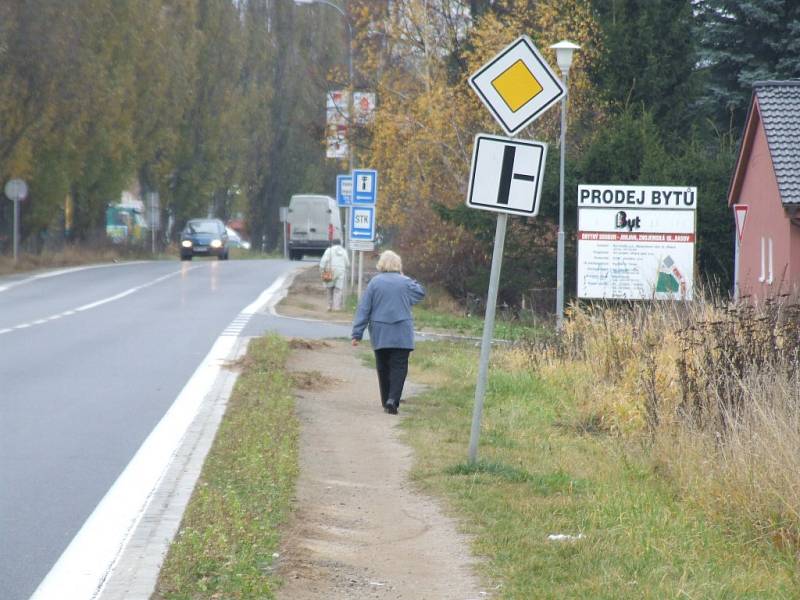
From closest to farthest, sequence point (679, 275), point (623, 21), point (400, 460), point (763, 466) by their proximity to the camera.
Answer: point (763, 466), point (400, 460), point (679, 275), point (623, 21)

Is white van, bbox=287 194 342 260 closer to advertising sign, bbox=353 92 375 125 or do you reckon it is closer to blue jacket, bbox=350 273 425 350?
advertising sign, bbox=353 92 375 125

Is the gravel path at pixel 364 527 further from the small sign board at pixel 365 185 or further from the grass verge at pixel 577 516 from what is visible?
the small sign board at pixel 365 185

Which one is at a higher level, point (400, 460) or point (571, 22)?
point (571, 22)

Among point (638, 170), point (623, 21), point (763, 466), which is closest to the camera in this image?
point (763, 466)

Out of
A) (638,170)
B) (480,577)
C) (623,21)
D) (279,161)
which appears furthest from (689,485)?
(279,161)

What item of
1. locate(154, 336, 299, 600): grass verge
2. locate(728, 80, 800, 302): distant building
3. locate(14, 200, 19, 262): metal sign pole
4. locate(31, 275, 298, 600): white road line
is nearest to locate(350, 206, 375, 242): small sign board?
locate(728, 80, 800, 302): distant building

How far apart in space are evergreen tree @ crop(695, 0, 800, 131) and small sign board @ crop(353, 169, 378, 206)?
10447 millimetres

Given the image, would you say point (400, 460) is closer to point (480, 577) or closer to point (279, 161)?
point (480, 577)

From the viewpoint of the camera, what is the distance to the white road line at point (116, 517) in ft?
22.4

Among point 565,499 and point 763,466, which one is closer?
point 763,466

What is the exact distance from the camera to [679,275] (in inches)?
947

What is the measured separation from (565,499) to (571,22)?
2862 cm

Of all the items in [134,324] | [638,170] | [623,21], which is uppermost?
[623,21]

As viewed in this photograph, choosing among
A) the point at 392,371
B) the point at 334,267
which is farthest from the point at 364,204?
the point at 392,371
